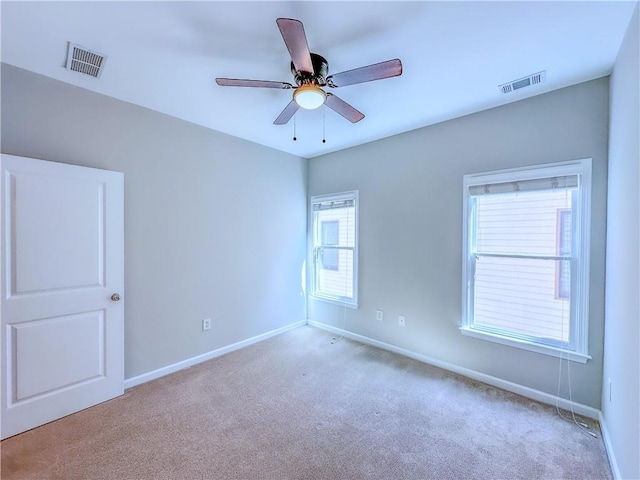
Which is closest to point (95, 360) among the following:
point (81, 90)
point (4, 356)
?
point (4, 356)

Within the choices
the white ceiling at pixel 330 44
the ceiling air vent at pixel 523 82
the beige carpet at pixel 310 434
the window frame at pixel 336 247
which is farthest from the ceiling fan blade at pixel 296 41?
the beige carpet at pixel 310 434

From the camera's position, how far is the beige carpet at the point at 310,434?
1709 millimetres

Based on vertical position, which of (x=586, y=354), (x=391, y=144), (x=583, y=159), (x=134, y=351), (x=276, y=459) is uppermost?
(x=391, y=144)

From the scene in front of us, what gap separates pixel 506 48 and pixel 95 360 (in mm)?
3902

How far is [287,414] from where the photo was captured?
2229mm

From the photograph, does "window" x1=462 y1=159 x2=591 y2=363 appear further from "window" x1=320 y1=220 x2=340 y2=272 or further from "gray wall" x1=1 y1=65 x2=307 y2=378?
"gray wall" x1=1 y1=65 x2=307 y2=378

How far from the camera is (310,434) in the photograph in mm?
2008

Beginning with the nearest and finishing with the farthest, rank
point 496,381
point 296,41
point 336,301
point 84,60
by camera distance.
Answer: point 296,41
point 84,60
point 496,381
point 336,301

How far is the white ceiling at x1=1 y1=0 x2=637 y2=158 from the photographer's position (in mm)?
1555

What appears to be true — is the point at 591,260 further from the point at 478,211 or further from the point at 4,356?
the point at 4,356

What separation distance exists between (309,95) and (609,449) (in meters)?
3.03

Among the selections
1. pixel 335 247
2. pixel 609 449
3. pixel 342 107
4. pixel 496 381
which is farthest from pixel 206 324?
pixel 609 449

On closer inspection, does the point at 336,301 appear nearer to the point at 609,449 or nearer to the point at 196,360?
the point at 196,360

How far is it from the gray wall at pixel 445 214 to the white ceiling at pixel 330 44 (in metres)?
0.27
